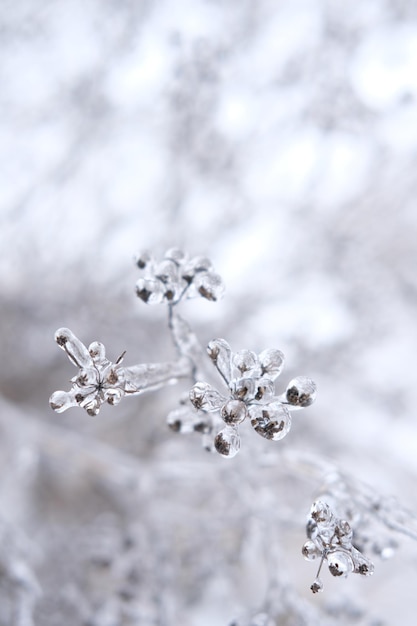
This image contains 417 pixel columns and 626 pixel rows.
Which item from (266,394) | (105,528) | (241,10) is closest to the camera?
(266,394)

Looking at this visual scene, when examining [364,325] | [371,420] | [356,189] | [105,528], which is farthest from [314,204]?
[105,528]

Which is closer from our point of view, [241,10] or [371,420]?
[241,10]

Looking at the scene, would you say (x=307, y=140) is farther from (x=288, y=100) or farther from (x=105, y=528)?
(x=105, y=528)

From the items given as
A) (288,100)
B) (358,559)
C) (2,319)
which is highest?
(288,100)

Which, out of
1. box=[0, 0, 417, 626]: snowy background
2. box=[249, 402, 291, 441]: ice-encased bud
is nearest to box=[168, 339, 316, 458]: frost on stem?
box=[249, 402, 291, 441]: ice-encased bud

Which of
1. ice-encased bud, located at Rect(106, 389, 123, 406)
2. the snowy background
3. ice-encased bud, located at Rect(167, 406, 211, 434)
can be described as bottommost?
ice-encased bud, located at Rect(106, 389, 123, 406)

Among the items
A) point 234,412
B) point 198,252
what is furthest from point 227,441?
point 198,252

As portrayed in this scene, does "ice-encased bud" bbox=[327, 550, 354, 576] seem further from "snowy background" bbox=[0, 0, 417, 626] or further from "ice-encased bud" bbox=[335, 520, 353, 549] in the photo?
"snowy background" bbox=[0, 0, 417, 626]

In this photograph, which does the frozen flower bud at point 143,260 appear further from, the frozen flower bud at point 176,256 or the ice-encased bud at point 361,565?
the ice-encased bud at point 361,565
